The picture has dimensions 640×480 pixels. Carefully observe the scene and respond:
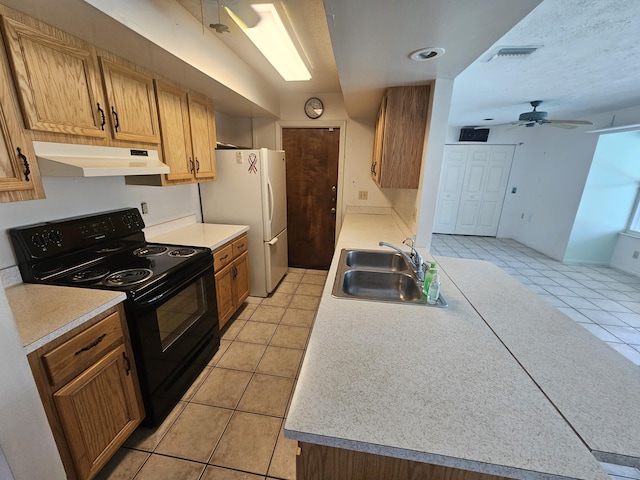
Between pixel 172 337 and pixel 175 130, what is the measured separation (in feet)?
5.06

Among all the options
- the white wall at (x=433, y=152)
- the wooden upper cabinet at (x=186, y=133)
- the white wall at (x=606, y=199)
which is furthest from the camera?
the white wall at (x=606, y=199)

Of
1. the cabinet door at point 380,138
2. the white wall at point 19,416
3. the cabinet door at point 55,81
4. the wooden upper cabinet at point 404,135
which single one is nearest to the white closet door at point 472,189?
the cabinet door at point 380,138

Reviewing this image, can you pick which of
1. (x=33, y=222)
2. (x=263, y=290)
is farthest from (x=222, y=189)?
(x=33, y=222)

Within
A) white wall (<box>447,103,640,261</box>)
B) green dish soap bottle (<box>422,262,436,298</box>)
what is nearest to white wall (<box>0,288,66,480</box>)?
green dish soap bottle (<box>422,262,436,298</box>)

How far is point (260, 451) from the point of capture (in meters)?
1.46

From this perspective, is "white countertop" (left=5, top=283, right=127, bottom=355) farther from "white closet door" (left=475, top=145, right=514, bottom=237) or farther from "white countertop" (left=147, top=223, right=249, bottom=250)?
"white closet door" (left=475, top=145, right=514, bottom=237)

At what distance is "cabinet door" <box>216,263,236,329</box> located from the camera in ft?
7.50

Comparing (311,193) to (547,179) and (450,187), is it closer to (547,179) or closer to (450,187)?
(450,187)

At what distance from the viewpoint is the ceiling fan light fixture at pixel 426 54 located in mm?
1342

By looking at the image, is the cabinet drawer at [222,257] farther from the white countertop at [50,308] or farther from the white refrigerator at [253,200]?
the white countertop at [50,308]

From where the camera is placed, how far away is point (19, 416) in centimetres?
88

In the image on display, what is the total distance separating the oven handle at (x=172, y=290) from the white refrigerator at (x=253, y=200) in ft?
3.20

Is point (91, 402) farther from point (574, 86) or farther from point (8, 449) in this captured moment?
point (574, 86)

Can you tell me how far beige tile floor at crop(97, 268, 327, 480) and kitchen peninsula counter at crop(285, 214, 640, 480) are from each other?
99 centimetres
